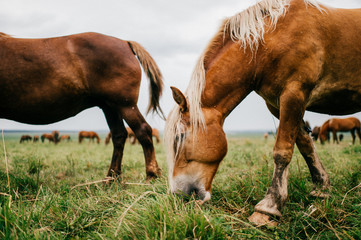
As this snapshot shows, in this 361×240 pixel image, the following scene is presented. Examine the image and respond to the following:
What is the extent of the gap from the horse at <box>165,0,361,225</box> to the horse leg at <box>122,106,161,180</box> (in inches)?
57.9

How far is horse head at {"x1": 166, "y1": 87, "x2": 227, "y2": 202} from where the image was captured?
228 centimetres

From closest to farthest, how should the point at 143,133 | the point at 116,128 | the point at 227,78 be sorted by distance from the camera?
the point at 227,78 < the point at 143,133 < the point at 116,128

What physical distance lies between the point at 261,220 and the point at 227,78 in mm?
1415

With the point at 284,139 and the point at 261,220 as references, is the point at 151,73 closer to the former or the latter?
the point at 284,139

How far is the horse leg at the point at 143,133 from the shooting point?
3.79 meters

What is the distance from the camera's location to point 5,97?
3486 millimetres

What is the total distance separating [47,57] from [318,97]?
12.5 feet

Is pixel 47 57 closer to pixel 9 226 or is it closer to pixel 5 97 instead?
pixel 5 97

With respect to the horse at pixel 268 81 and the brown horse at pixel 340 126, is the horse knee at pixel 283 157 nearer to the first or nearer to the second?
the horse at pixel 268 81

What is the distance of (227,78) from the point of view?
8.16 feet

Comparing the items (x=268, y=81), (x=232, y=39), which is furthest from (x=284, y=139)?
(x=232, y=39)

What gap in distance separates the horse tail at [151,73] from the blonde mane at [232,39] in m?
1.97

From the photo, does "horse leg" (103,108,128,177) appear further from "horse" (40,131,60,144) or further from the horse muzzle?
"horse" (40,131,60,144)

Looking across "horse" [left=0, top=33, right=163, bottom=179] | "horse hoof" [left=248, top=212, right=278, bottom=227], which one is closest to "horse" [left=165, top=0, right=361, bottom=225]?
"horse hoof" [left=248, top=212, right=278, bottom=227]
